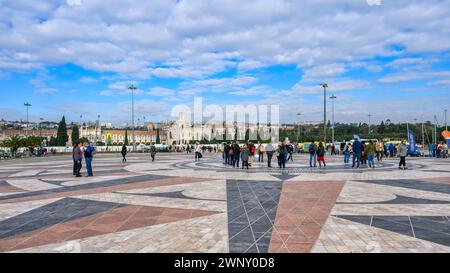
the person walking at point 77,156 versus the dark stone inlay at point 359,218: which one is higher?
the person walking at point 77,156

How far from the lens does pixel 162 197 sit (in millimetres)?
9477

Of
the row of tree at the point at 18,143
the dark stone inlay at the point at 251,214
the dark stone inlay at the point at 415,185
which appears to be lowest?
the dark stone inlay at the point at 415,185

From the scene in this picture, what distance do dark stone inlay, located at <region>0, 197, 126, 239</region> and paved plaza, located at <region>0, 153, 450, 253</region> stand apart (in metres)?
0.02

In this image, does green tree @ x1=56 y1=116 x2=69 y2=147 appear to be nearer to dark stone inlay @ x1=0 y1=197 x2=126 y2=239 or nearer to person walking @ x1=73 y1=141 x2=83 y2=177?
person walking @ x1=73 y1=141 x2=83 y2=177

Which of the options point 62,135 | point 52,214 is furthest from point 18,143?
point 52,214

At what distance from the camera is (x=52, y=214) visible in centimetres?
738

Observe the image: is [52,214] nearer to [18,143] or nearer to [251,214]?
[251,214]

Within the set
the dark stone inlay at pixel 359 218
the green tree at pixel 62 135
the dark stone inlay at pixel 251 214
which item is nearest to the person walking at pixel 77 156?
the dark stone inlay at pixel 251 214

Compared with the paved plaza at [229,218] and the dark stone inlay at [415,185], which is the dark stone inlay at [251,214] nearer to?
the paved plaza at [229,218]

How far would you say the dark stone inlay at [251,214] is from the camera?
5.21 metres

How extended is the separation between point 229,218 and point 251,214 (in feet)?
1.99

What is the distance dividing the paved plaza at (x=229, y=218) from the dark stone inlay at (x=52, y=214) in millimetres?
21
